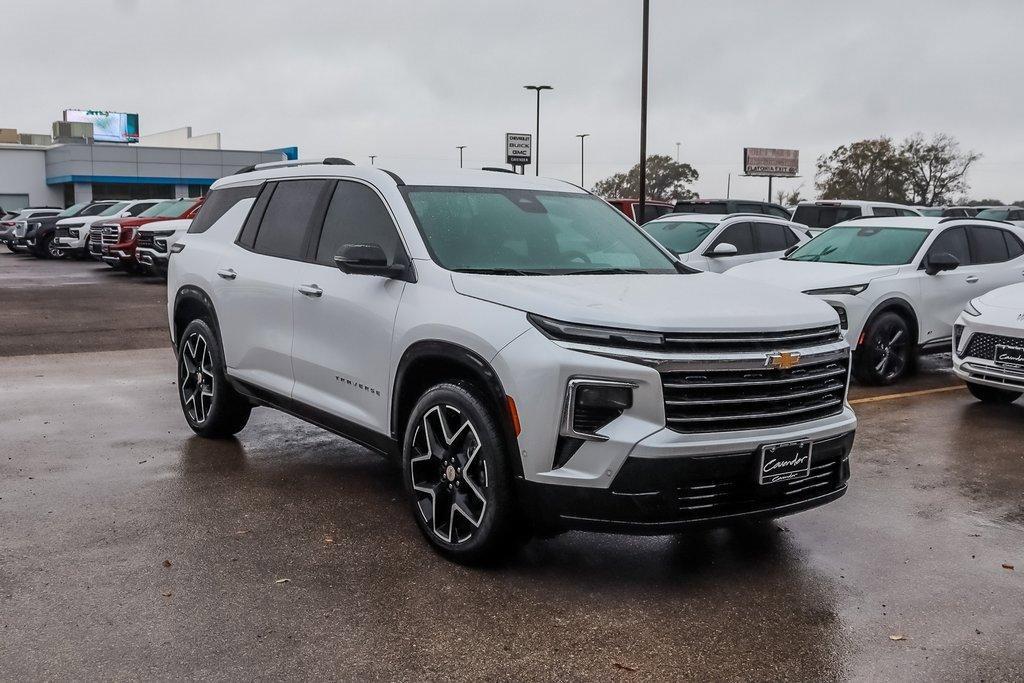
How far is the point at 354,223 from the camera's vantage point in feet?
18.6

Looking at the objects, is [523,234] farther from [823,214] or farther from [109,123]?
[109,123]

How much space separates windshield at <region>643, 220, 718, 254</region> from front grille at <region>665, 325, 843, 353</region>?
9.64 metres

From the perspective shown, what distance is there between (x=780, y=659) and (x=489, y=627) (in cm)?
112

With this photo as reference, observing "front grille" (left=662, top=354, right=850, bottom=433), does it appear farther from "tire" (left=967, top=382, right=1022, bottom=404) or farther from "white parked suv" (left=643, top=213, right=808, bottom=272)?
"white parked suv" (left=643, top=213, right=808, bottom=272)

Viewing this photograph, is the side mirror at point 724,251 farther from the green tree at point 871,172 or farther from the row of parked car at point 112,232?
the green tree at point 871,172

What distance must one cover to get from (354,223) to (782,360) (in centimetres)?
257

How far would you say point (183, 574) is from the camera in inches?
177

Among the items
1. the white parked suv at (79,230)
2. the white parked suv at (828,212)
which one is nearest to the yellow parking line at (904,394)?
the white parked suv at (828,212)

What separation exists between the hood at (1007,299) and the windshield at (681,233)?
544 centimetres

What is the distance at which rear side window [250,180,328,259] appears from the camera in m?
6.06

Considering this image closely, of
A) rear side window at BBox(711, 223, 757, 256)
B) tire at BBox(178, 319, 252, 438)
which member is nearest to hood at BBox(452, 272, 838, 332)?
tire at BBox(178, 319, 252, 438)

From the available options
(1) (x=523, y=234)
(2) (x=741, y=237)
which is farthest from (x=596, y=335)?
(2) (x=741, y=237)

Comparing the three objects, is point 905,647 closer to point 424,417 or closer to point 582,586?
point 582,586

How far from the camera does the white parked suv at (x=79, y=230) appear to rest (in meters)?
30.0
